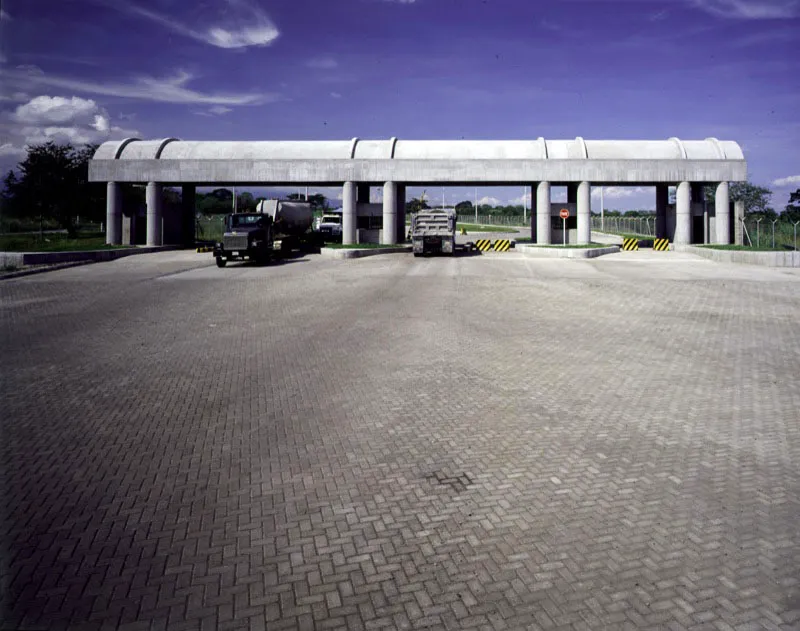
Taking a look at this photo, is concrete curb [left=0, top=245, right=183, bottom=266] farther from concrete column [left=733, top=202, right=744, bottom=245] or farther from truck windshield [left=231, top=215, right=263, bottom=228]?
concrete column [left=733, top=202, right=744, bottom=245]

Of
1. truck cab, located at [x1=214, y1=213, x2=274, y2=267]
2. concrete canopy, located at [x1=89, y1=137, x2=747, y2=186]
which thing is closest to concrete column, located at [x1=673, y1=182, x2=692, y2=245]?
concrete canopy, located at [x1=89, y1=137, x2=747, y2=186]

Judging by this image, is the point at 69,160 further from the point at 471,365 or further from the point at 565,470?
the point at 565,470

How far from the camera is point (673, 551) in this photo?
4586 millimetres

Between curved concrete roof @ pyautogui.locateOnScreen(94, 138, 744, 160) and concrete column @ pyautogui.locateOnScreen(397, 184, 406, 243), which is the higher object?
curved concrete roof @ pyautogui.locateOnScreen(94, 138, 744, 160)

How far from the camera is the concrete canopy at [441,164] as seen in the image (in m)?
43.2

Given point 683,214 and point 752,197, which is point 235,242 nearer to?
point 683,214

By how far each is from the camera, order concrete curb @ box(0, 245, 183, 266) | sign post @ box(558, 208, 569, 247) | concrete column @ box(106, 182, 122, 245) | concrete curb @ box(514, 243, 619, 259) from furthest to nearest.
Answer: sign post @ box(558, 208, 569, 247) → concrete column @ box(106, 182, 122, 245) → concrete curb @ box(514, 243, 619, 259) → concrete curb @ box(0, 245, 183, 266)

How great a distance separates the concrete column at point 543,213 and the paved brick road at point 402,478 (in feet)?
103

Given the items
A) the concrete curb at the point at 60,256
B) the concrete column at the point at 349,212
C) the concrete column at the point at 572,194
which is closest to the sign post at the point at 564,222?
the concrete column at the point at 572,194

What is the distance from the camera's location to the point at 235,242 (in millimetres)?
30328

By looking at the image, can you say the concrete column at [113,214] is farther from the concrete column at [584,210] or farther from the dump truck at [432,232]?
the concrete column at [584,210]

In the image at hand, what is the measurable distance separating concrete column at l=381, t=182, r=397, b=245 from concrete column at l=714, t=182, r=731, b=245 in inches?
894

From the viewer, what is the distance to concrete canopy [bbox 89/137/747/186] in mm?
43250

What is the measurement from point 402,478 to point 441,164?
39794mm
